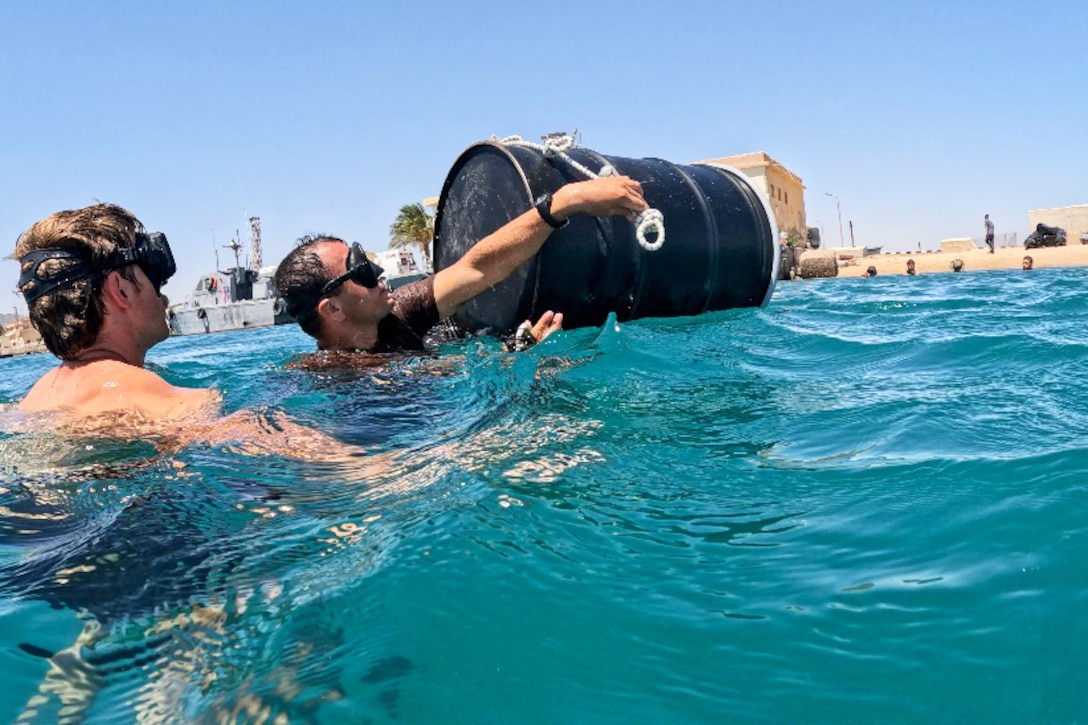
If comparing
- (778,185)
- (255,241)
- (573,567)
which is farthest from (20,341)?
(573,567)

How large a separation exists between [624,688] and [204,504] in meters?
1.52

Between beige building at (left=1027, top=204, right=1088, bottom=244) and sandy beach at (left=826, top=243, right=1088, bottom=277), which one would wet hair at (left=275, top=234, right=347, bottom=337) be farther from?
beige building at (left=1027, top=204, right=1088, bottom=244)

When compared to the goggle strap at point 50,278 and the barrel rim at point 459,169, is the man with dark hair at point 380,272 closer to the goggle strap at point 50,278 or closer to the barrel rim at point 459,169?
the barrel rim at point 459,169

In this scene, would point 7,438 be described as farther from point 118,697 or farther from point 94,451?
point 118,697

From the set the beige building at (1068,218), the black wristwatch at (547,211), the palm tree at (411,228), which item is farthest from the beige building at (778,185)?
the black wristwatch at (547,211)

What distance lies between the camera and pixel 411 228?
48.0m

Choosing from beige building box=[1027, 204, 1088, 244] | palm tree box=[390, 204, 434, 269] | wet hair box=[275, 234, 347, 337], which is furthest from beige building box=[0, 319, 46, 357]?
beige building box=[1027, 204, 1088, 244]

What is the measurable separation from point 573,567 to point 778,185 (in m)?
48.0

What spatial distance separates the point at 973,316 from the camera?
7.27 metres

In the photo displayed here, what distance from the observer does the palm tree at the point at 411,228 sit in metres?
47.6

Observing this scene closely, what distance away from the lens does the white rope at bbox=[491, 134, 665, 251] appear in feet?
15.3

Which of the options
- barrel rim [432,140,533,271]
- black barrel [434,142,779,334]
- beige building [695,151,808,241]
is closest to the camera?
barrel rim [432,140,533,271]

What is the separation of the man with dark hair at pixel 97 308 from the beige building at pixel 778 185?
1393 inches

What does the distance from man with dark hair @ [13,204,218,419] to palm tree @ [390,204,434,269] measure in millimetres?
44206
